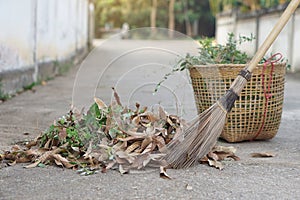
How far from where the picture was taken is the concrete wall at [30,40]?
17.7 ft

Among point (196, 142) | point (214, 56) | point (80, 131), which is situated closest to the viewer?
point (196, 142)

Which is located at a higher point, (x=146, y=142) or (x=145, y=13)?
(x=145, y=13)

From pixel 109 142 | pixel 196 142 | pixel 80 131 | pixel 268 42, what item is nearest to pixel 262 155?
pixel 196 142

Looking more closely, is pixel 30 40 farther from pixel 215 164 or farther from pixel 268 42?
pixel 215 164

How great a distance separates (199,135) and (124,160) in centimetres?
42

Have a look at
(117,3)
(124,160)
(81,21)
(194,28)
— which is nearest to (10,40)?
(124,160)

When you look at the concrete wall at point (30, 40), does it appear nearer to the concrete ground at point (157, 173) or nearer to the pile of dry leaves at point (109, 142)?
the concrete ground at point (157, 173)

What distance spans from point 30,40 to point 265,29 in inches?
259

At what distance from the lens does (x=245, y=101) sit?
3250 mm

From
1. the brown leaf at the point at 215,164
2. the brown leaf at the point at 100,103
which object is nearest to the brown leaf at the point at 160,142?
the brown leaf at the point at 215,164

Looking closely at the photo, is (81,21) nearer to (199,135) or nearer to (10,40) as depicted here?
(10,40)

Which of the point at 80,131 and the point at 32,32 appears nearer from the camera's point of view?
the point at 80,131

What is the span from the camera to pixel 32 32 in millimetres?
6652

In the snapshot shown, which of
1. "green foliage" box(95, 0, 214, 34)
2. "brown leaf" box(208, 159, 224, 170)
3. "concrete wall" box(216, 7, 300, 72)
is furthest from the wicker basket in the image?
"green foliage" box(95, 0, 214, 34)
